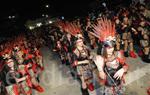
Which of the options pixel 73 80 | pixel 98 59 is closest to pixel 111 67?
pixel 98 59

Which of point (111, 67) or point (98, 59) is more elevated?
point (98, 59)

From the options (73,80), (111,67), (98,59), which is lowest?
(73,80)

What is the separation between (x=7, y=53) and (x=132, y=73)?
4.43 m

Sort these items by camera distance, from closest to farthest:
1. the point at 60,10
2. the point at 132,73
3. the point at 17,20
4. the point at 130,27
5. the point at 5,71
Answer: the point at 5,71
the point at 132,73
the point at 130,27
the point at 17,20
the point at 60,10

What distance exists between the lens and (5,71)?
30.2ft

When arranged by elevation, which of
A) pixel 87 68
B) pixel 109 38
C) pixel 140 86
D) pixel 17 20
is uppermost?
pixel 17 20

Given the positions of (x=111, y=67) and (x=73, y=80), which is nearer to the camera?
(x=111, y=67)

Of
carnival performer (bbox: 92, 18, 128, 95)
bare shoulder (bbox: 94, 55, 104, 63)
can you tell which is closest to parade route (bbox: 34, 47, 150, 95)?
carnival performer (bbox: 92, 18, 128, 95)

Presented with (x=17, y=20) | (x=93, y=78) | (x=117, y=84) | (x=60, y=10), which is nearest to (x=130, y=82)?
(x=93, y=78)

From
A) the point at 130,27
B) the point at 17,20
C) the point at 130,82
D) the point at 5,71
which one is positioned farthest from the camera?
the point at 17,20

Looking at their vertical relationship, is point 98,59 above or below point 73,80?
above

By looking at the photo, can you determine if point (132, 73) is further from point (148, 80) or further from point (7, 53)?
point (7, 53)

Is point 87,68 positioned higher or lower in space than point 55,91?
higher

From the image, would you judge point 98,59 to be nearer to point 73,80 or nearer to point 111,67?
point 111,67
